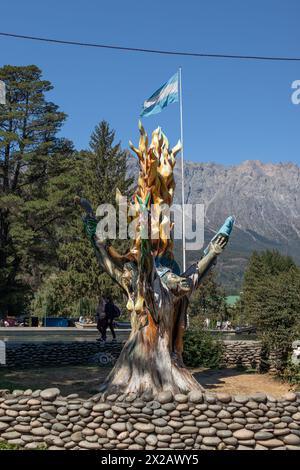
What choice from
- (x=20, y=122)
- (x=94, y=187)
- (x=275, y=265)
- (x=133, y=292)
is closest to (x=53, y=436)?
(x=133, y=292)

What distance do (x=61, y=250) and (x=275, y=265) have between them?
954 inches

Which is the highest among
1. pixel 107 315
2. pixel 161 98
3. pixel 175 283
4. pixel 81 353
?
pixel 161 98

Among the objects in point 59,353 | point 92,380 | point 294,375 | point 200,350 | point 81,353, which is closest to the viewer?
point 294,375

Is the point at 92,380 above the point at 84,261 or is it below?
below

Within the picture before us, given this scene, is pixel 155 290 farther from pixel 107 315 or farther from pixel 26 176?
pixel 26 176

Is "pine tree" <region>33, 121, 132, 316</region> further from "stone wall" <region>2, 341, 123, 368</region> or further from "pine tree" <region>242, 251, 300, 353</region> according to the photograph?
"pine tree" <region>242, 251, 300, 353</region>

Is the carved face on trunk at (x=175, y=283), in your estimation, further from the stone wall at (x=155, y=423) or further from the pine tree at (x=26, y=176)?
the pine tree at (x=26, y=176)

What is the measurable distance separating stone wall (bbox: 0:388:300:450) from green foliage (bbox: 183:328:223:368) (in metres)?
9.01

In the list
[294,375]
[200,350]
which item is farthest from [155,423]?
[200,350]

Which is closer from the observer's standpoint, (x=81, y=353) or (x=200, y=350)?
(x=200, y=350)

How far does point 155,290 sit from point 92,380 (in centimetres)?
475

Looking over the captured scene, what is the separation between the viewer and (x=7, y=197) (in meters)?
30.2

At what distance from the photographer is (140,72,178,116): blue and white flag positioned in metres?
16.7

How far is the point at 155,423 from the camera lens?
1045cm
